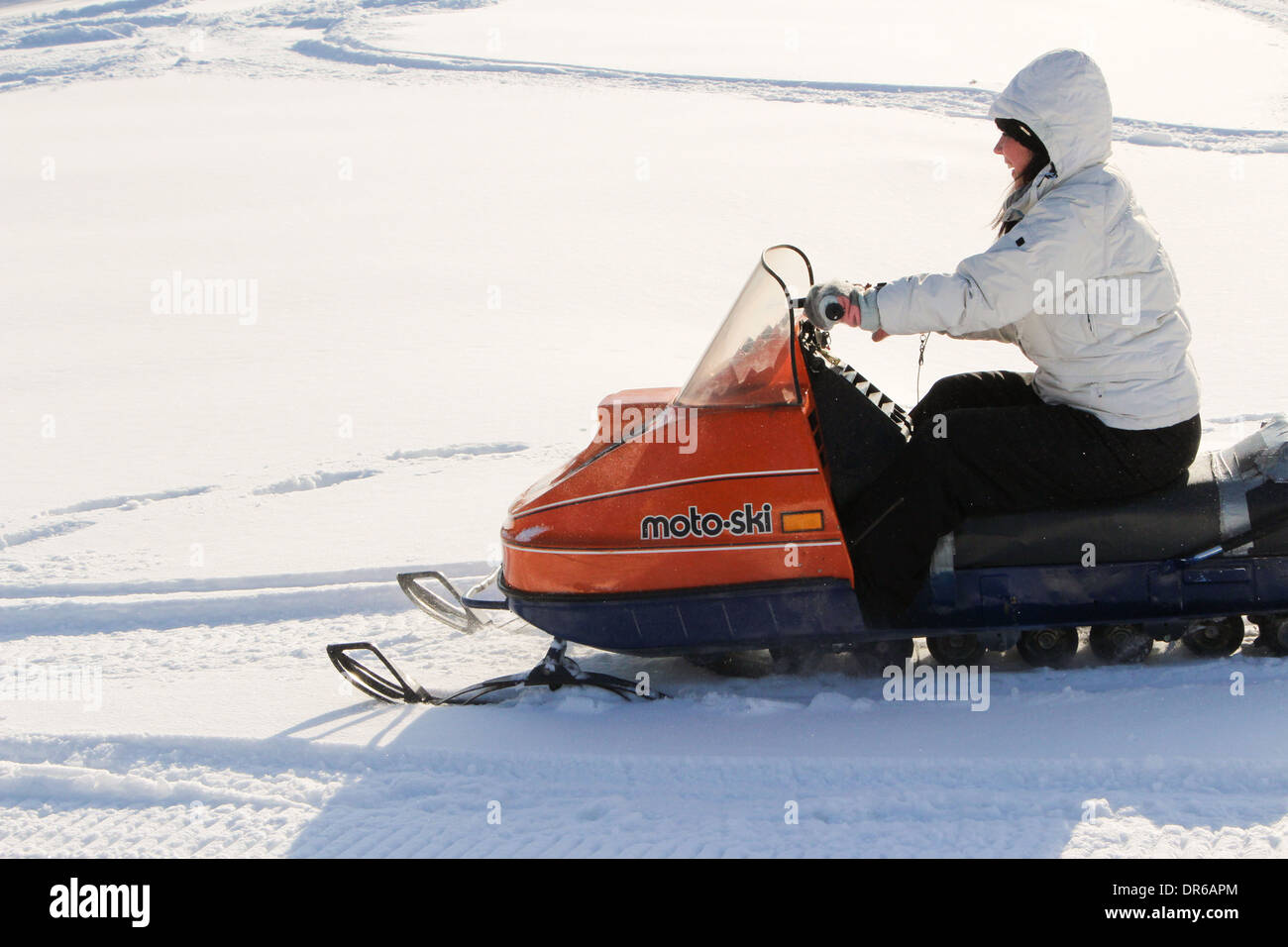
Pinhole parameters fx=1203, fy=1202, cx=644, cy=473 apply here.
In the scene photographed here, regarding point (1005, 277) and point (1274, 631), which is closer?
point (1005, 277)

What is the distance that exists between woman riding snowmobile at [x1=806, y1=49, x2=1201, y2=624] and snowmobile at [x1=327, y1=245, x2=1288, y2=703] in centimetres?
7

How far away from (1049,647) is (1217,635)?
46 cm

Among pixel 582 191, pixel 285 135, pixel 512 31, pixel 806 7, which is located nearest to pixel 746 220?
pixel 582 191

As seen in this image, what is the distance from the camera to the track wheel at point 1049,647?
3.36 m

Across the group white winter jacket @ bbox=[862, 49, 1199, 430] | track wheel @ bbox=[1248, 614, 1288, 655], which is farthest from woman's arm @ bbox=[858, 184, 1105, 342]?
track wheel @ bbox=[1248, 614, 1288, 655]
